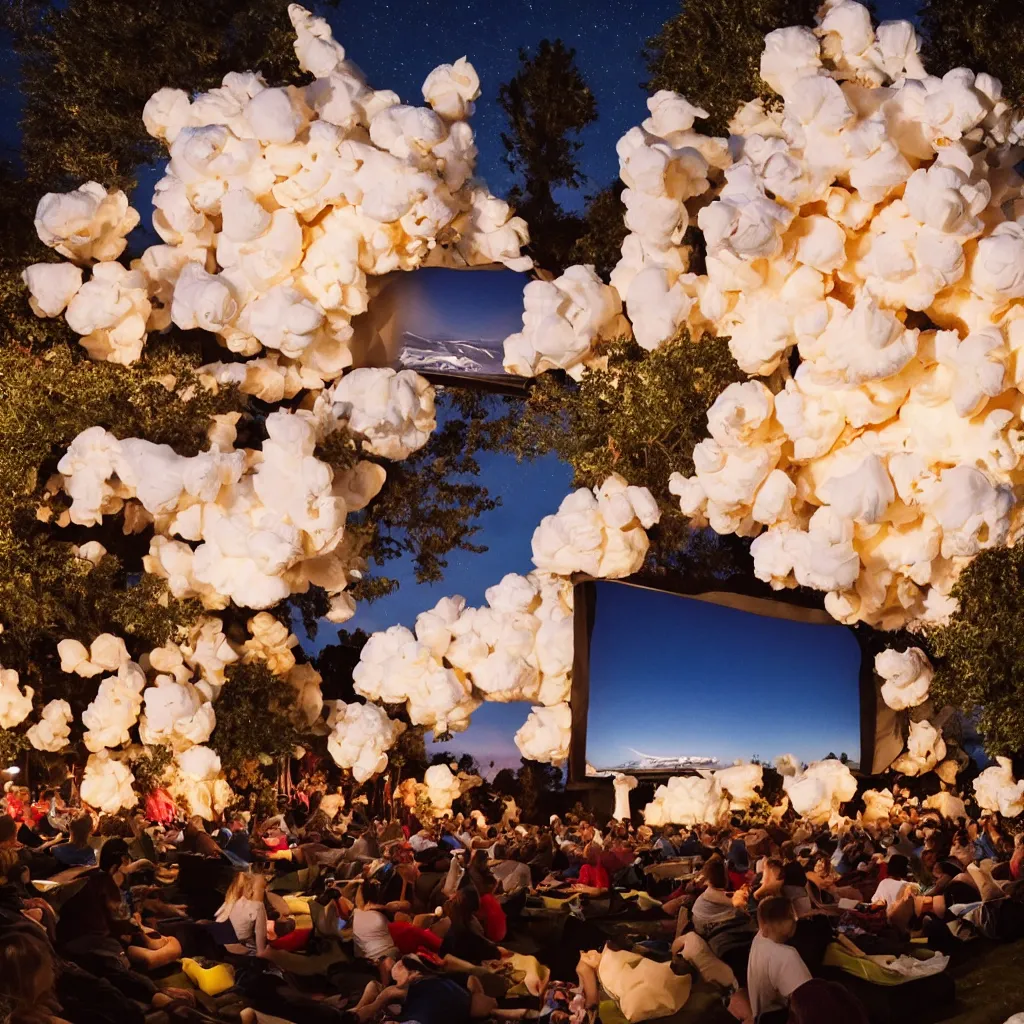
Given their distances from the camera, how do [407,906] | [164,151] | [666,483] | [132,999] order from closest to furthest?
[132,999] < [407,906] < [666,483] < [164,151]

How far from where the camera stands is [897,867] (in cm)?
907

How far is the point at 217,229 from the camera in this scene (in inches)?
505

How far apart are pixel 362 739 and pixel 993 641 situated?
22.4ft

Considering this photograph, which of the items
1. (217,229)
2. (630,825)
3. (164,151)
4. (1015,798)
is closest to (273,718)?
(630,825)

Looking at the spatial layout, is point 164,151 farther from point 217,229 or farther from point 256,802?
point 256,802

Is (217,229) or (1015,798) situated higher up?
(217,229)

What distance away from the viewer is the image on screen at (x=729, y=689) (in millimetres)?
14352

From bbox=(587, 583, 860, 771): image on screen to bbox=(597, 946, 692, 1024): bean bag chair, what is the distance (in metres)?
7.39

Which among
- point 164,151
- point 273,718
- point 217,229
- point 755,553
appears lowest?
point 273,718

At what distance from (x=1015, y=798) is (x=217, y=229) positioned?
920 centimetres

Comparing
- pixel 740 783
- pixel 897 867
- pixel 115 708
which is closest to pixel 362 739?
pixel 115 708

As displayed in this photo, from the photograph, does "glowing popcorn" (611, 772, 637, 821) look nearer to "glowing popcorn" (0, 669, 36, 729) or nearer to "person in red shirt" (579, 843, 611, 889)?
"person in red shirt" (579, 843, 611, 889)

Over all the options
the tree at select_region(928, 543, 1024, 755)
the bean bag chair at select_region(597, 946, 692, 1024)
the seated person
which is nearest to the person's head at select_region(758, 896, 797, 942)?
the bean bag chair at select_region(597, 946, 692, 1024)

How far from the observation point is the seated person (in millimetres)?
9117
